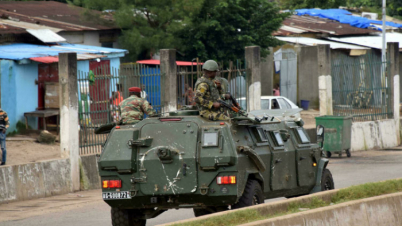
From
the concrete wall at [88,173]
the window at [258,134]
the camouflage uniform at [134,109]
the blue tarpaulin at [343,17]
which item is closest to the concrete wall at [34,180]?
the concrete wall at [88,173]

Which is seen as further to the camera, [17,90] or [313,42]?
[313,42]

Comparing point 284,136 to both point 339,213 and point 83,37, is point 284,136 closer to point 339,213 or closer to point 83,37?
point 339,213

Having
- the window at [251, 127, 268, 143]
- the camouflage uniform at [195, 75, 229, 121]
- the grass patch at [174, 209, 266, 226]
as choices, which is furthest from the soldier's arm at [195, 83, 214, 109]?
the grass patch at [174, 209, 266, 226]

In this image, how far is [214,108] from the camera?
948 centimetres

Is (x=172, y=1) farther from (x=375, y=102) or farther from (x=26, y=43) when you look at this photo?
(x=375, y=102)

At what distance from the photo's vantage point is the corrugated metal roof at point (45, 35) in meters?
22.2

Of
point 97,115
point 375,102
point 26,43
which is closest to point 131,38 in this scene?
point 26,43

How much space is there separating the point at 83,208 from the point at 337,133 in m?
9.48

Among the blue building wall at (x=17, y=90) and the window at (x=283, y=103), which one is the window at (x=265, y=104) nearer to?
the window at (x=283, y=103)

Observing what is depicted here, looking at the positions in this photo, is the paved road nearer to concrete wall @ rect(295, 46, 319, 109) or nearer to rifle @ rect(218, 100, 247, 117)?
rifle @ rect(218, 100, 247, 117)

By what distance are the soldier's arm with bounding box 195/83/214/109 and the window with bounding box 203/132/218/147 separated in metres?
0.81

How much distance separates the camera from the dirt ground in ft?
57.8

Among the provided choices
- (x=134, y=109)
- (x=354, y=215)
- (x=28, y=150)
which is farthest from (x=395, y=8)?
(x=354, y=215)

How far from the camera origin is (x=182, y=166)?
865 centimetres
